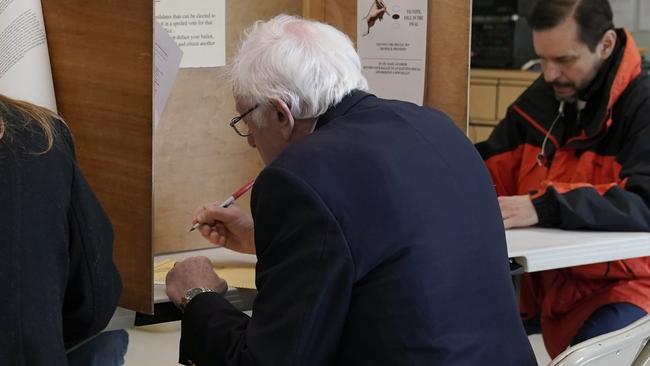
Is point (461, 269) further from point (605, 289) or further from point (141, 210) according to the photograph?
point (605, 289)

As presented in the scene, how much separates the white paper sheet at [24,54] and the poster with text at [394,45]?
76 cm

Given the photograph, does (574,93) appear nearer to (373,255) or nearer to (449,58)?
(449,58)

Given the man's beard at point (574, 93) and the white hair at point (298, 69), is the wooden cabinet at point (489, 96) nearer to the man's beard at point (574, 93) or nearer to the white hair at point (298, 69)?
the man's beard at point (574, 93)

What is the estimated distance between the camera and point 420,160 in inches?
62.7

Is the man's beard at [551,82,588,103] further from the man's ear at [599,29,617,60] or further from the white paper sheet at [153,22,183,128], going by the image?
the white paper sheet at [153,22,183,128]

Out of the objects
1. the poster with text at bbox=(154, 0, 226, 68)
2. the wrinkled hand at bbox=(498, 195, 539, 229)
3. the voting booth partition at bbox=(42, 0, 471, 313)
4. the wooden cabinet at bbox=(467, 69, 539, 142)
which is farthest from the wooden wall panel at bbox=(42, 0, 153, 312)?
the wooden cabinet at bbox=(467, 69, 539, 142)

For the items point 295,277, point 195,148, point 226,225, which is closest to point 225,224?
point 226,225

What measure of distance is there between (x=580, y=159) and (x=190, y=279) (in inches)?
47.0

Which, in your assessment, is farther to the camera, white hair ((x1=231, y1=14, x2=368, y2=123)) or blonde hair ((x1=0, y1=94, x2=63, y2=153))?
white hair ((x1=231, y1=14, x2=368, y2=123))

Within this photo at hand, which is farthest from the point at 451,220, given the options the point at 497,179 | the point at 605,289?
the point at 497,179

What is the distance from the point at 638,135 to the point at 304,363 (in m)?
1.32

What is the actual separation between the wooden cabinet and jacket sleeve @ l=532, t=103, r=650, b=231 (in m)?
3.25

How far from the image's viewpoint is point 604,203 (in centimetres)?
232

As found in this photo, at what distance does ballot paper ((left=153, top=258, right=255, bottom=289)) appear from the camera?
6.69 feet
